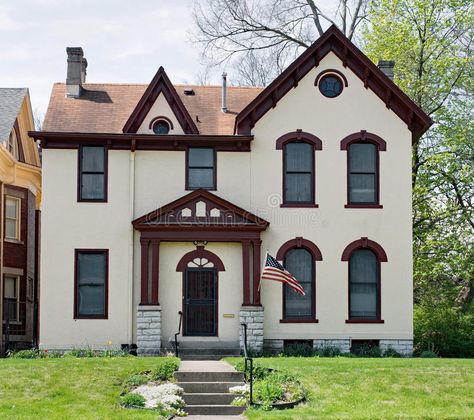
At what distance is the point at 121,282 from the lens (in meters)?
28.6

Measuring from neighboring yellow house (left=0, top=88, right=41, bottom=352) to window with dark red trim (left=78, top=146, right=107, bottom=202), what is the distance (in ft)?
11.9

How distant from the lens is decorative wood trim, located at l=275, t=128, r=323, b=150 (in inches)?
1152

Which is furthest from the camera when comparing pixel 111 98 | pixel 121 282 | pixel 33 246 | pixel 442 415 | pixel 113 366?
pixel 33 246

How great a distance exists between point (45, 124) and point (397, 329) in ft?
42.2

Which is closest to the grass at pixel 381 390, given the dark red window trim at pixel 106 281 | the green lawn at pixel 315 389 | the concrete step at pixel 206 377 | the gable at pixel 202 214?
the green lawn at pixel 315 389

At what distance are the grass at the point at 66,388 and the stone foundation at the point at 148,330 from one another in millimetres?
4407

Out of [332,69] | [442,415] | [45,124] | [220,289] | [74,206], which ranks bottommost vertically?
[442,415]

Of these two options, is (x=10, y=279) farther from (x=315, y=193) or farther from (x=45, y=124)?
(x=315, y=193)

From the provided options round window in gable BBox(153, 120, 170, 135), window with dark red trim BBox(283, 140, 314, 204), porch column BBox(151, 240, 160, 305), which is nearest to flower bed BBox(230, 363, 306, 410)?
porch column BBox(151, 240, 160, 305)

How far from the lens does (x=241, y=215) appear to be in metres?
28.4

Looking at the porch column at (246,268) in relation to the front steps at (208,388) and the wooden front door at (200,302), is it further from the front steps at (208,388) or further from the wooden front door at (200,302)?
the front steps at (208,388)

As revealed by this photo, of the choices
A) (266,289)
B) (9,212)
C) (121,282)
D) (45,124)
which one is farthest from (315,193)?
(9,212)

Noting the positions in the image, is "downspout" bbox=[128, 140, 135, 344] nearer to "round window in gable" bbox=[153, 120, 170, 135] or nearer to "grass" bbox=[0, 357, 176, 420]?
"round window in gable" bbox=[153, 120, 170, 135]

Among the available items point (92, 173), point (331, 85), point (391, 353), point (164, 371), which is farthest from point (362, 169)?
point (164, 371)
